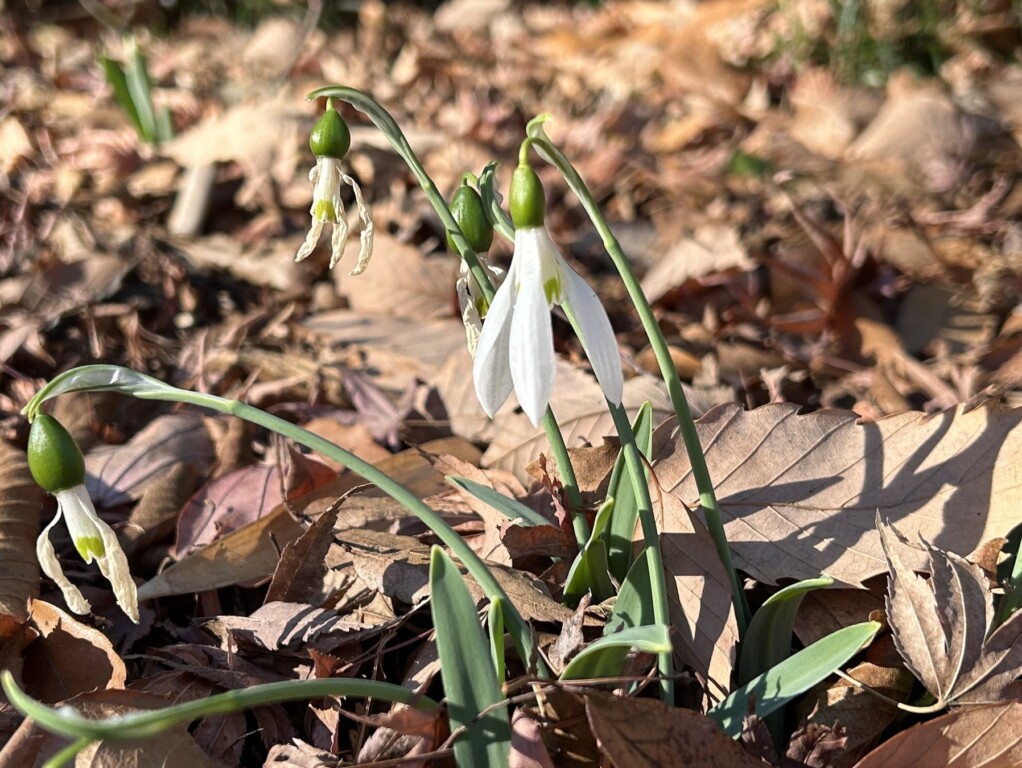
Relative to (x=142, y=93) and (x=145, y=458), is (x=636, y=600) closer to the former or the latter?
(x=145, y=458)

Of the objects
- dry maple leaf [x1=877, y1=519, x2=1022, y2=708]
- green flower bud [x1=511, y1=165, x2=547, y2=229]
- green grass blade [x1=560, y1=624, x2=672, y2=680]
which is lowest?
dry maple leaf [x1=877, y1=519, x2=1022, y2=708]

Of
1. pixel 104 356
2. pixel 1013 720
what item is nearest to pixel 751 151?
pixel 104 356

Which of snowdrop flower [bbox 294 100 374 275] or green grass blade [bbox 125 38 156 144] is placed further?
green grass blade [bbox 125 38 156 144]

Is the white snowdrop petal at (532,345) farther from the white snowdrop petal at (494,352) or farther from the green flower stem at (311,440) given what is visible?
the green flower stem at (311,440)

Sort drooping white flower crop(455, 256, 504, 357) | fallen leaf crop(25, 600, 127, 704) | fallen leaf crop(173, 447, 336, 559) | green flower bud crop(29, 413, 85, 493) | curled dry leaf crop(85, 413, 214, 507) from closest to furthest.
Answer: green flower bud crop(29, 413, 85, 493), drooping white flower crop(455, 256, 504, 357), fallen leaf crop(25, 600, 127, 704), fallen leaf crop(173, 447, 336, 559), curled dry leaf crop(85, 413, 214, 507)

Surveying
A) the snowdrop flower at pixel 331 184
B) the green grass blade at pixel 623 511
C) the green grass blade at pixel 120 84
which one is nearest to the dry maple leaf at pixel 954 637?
the green grass blade at pixel 623 511

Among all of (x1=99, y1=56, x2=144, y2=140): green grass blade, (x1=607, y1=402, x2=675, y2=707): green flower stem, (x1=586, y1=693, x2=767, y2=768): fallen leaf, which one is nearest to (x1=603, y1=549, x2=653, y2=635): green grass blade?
(x1=607, y1=402, x2=675, y2=707): green flower stem

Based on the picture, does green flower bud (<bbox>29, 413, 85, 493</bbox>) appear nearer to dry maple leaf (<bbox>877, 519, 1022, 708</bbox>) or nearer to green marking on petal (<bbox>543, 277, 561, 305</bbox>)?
green marking on petal (<bbox>543, 277, 561, 305</bbox>)

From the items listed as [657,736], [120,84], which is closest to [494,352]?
[657,736]
